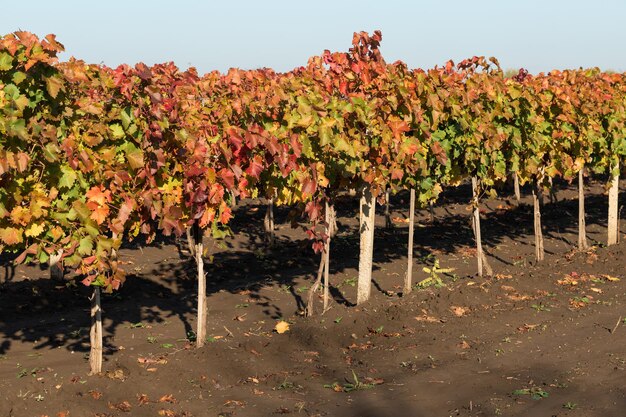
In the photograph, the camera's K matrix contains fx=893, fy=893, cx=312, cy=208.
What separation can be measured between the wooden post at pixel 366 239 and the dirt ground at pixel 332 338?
0.38 m

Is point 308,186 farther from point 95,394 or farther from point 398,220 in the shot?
point 398,220

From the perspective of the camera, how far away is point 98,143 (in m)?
8.37

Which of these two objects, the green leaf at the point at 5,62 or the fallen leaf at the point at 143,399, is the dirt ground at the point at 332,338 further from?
the green leaf at the point at 5,62

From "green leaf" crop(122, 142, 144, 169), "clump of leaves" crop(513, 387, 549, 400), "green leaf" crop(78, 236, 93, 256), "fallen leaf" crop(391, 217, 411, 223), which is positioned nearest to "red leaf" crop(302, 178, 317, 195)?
"green leaf" crop(122, 142, 144, 169)

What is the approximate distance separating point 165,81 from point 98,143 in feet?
3.83

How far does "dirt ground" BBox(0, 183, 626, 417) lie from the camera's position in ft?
28.0

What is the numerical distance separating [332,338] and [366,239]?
6.58 ft

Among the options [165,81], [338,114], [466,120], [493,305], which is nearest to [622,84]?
[466,120]

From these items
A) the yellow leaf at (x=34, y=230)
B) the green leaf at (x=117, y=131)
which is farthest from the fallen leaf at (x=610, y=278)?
the yellow leaf at (x=34, y=230)

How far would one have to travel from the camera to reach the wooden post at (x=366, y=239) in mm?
12539

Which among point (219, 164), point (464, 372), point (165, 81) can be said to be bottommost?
point (464, 372)

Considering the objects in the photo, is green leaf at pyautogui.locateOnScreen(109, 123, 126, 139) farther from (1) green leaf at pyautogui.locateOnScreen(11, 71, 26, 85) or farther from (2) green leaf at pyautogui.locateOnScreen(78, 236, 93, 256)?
(1) green leaf at pyautogui.locateOnScreen(11, 71, 26, 85)

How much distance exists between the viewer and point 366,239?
12562 millimetres

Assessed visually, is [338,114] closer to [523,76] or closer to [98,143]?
[98,143]
